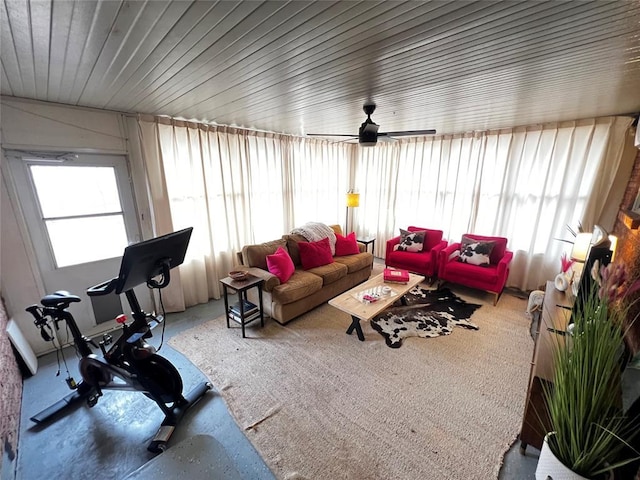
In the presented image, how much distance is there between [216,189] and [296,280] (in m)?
1.66

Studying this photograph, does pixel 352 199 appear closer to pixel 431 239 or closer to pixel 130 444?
pixel 431 239

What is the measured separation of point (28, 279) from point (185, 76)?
2366mm

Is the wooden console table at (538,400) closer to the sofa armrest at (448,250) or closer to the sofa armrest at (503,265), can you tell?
the sofa armrest at (503,265)

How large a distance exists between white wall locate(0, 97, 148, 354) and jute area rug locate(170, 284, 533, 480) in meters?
1.38

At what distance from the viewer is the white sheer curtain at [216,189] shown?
2.96 m

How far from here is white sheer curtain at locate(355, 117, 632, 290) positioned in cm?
307

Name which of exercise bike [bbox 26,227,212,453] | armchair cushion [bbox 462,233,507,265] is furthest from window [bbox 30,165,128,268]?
armchair cushion [bbox 462,233,507,265]

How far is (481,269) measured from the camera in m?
3.39

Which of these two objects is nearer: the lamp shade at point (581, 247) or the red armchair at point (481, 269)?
the lamp shade at point (581, 247)

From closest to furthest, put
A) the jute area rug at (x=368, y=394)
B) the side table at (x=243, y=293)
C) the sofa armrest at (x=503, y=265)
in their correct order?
1. the jute area rug at (x=368, y=394)
2. the side table at (x=243, y=293)
3. the sofa armrest at (x=503, y=265)

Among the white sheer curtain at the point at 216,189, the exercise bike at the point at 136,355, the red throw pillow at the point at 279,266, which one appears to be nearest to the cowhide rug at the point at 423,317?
the red throw pillow at the point at 279,266

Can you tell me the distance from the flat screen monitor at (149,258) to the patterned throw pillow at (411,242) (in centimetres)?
328

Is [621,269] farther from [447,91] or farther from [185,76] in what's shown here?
[185,76]

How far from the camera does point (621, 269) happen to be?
127cm
